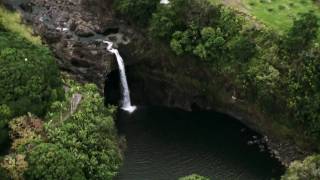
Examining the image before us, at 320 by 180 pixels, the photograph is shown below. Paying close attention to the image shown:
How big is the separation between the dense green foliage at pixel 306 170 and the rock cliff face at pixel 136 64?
45.4ft

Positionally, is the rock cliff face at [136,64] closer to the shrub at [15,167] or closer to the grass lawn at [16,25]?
the grass lawn at [16,25]

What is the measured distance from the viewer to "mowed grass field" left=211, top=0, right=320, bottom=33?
71544mm

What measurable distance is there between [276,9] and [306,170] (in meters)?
27.7

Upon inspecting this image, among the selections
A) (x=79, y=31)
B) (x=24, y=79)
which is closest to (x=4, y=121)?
(x=24, y=79)

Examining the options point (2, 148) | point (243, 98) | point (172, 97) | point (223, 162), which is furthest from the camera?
point (172, 97)

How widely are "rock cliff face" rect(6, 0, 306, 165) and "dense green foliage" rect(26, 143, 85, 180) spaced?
2151 cm

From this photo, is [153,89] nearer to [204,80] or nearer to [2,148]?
[204,80]

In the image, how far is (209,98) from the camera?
236 ft

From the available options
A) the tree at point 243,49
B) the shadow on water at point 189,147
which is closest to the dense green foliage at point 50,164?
the shadow on water at point 189,147

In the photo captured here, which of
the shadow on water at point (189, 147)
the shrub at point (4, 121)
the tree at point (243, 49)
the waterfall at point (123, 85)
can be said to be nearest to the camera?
the shrub at point (4, 121)

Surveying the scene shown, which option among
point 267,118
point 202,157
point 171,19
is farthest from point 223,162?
point 171,19

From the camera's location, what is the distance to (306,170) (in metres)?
51.8

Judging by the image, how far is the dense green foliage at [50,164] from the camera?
4912cm

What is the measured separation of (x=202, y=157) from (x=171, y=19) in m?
16.6
